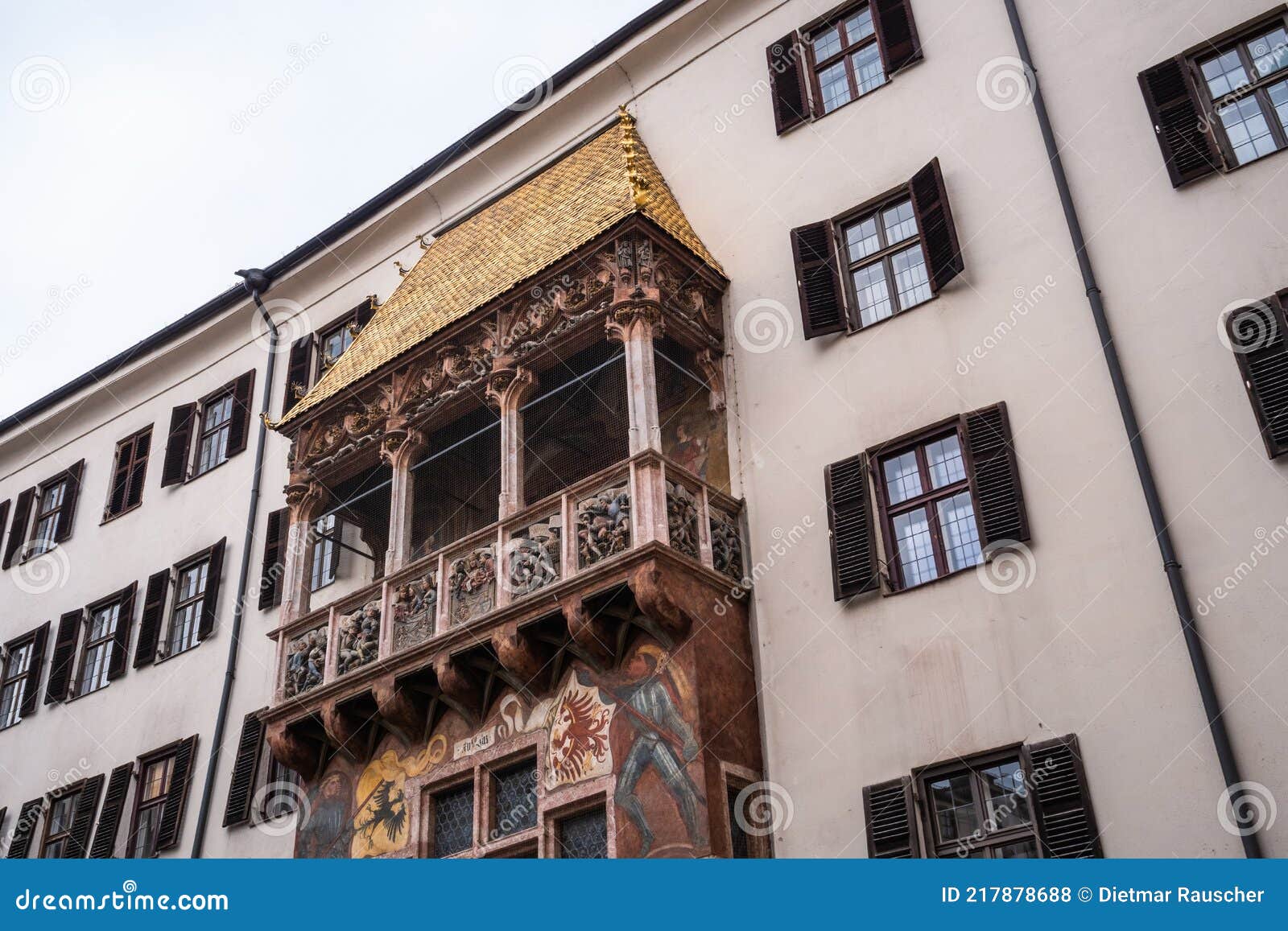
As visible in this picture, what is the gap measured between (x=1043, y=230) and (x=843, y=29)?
417 cm

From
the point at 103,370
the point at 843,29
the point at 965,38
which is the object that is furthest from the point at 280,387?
the point at 965,38

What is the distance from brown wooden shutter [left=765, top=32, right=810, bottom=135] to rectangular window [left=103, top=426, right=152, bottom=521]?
11946mm

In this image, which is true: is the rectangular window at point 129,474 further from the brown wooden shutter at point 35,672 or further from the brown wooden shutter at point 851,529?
the brown wooden shutter at point 851,529

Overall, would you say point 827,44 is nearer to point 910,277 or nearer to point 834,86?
point 834,86

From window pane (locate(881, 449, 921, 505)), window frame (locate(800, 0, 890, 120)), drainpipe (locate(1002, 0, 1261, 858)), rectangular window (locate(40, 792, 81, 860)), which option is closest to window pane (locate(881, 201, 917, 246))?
drainpipe (locate(1002, 0, 1261, 858))

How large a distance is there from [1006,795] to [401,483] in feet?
23.9

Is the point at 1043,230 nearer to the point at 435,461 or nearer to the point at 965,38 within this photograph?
the point at 965,38

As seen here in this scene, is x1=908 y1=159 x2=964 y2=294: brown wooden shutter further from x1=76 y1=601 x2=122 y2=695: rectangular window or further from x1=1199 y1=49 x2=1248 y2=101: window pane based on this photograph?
x1=76 y1=601 x2=122 y2=695: rectangular window

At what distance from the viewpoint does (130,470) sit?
21.7 metres

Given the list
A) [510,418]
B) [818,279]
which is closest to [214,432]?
[510,418]

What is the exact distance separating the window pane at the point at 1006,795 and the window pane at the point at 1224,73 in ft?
20.5

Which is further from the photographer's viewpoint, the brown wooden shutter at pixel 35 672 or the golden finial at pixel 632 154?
the brown wooden shutter at pixel 35 672

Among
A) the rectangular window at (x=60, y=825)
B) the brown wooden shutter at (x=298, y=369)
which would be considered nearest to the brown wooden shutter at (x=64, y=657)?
the rectangular window at (x=60, y=825)

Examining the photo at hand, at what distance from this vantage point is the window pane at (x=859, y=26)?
14914 mm
